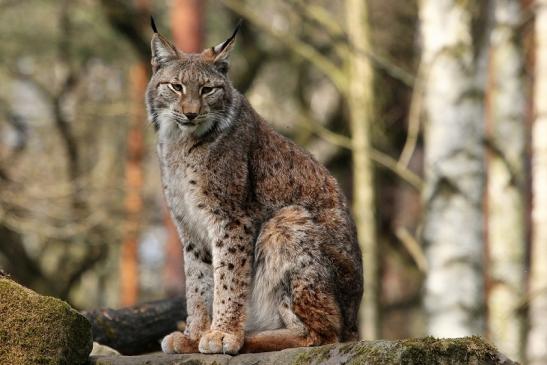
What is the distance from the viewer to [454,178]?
1038 centimetres

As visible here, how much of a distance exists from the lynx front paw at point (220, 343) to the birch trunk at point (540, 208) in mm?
5946

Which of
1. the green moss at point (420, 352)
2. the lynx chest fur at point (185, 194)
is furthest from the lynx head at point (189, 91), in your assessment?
the green moss at point (420, 352)

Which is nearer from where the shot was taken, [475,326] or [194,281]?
[194,281]

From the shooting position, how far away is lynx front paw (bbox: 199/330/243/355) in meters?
6.32

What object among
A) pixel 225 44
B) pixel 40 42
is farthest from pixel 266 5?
pixel 225 44

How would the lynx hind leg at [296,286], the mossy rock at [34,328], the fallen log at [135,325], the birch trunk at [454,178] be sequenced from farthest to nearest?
1. the birch trunk at [454,178]
2. the fallen log at [135,325]
3. the lynx hind leg at [296,286]
4. the mossy rock at [34,328]

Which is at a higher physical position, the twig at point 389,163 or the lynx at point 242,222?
the twig at point 389,163

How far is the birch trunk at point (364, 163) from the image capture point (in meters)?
16.1

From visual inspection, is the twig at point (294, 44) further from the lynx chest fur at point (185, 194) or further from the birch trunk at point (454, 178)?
the lynx chest fur at point (185, 194)

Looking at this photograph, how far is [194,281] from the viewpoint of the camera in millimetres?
7090

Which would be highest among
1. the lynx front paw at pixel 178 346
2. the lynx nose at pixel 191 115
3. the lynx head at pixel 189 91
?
the lynx head at pixel 189 91

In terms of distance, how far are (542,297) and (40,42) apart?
45.6ft

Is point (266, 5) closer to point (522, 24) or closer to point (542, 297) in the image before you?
point (522, 24)

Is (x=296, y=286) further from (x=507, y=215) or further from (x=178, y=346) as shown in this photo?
(x=507, y=215)
